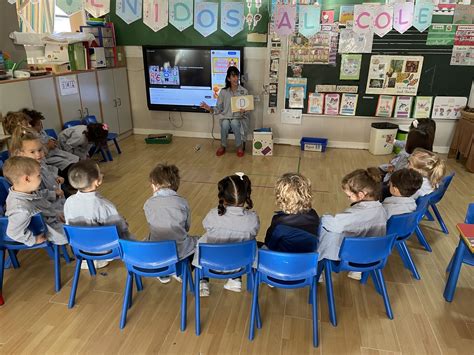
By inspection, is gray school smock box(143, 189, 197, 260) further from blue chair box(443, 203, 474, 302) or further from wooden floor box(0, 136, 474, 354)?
blue chair box(443, 203, 474, 302)

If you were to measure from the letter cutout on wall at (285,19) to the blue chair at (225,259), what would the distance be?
12.9 feet

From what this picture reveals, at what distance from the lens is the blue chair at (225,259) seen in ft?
5.88

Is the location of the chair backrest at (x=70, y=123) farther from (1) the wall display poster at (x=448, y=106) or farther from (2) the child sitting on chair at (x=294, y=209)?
(1) the wall display poster at (x=448, y=106)

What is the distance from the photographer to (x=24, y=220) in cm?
204

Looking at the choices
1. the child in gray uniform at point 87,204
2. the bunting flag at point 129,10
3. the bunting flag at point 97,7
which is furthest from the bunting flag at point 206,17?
the child in gray uniform at point 87,204

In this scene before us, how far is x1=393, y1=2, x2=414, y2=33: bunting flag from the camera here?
4.59m

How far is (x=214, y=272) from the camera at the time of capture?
6.38 feet

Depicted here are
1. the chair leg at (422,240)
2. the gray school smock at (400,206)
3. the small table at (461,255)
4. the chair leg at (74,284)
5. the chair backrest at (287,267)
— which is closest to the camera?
the chair backrest at (287,267)

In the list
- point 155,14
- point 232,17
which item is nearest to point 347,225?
point 232,17

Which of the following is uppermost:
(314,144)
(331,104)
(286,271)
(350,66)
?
(350,66)

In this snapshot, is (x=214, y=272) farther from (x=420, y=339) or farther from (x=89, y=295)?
(x=420, y=339)

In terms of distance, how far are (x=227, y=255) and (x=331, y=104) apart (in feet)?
13.1

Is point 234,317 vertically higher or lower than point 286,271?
lower

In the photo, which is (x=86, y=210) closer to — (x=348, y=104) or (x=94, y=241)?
(x=94, y=241)
